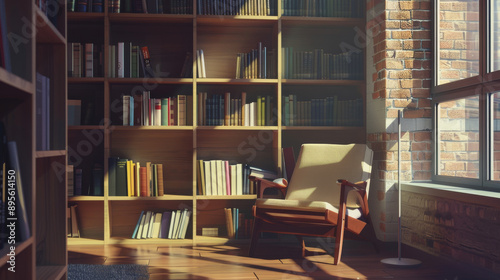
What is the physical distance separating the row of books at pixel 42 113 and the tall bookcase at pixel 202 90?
2623 mm

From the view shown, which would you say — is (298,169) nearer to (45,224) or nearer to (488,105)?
(488,105)

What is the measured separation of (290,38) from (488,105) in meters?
2.09

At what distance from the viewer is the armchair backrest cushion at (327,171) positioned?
418 centimetres

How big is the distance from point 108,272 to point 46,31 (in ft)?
6.34

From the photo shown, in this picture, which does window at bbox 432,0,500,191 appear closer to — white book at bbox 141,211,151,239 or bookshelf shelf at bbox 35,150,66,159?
white book at bbox 141,211,151,239

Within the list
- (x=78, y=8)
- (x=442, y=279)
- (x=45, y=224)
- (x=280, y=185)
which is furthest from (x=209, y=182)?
(x=45, y=224)

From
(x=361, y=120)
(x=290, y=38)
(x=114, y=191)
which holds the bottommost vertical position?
(x=114, y=191)

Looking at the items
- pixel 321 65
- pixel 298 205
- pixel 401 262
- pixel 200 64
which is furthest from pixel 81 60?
pixel 401 262

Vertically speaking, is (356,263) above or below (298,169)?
below

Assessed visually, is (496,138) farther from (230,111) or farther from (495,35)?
(230,111)

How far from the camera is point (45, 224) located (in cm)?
205

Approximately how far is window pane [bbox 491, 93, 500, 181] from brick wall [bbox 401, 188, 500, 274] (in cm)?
30

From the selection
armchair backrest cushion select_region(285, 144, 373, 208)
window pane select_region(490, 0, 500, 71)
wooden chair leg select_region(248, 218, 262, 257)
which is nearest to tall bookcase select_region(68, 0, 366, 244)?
armchair backrest cushion select_region(285, 144, 373, 208)

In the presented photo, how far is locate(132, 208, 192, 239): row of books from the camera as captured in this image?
464 centimetres
